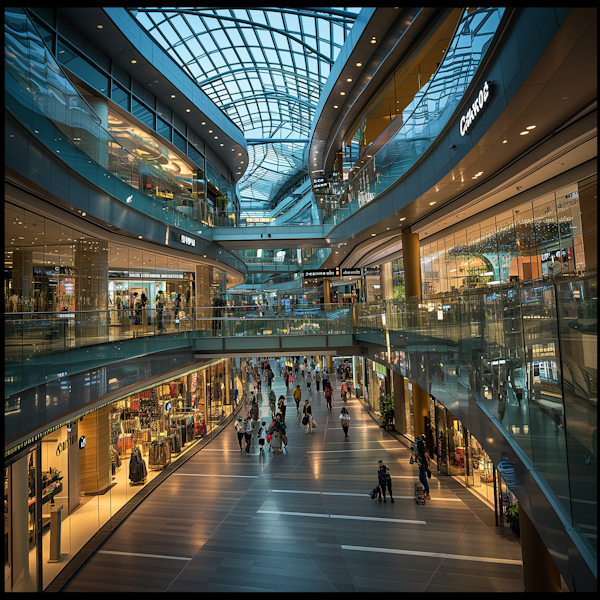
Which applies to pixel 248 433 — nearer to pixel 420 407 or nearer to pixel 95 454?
pixel 95 454

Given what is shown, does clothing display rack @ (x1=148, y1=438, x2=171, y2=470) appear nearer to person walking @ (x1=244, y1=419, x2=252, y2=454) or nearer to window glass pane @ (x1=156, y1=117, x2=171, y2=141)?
person walking @ (x1=244, y1=419, x2=252, y2=454)

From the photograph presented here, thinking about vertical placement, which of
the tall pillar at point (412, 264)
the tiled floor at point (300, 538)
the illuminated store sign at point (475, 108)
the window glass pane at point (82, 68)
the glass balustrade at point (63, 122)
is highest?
the window glass pane at point (82, 68)

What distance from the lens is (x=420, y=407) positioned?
16344 mm

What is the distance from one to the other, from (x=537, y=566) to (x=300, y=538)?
5.17 m

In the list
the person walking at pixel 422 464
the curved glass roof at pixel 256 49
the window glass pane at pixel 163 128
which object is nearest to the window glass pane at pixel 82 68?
the window glass pane at pixel 163 128

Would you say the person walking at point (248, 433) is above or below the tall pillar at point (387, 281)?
below

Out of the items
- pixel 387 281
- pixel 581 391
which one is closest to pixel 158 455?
pixel 581 391

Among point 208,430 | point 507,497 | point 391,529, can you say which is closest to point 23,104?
point 391,529

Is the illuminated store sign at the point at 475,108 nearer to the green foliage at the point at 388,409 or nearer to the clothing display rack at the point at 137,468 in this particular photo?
the clothing display rack at the point at 137,468

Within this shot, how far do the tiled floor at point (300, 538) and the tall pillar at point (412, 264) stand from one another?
21.0ft

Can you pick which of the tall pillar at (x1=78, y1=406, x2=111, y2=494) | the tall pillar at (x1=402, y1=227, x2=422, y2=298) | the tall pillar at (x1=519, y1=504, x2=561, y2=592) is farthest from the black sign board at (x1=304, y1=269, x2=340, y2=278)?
the tall pillar at (x1=519, y1=504, x2=561, y2=592)

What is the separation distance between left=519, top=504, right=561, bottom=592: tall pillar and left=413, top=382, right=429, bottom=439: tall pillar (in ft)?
27.0

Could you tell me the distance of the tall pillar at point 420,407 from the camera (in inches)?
639

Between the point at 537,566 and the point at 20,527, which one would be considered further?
the point at 20,527
